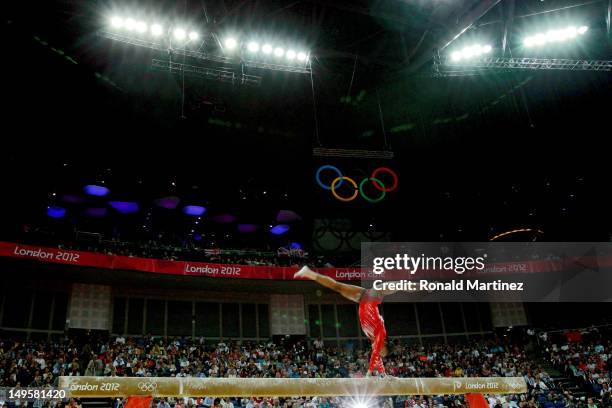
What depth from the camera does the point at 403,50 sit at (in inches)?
639

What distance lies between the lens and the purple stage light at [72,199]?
25.5 metres

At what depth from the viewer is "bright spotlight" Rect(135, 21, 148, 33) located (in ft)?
46.2

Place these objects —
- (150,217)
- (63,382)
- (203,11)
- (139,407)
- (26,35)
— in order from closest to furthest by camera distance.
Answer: (63,382)
(139,407)
(203,11)
(26,35)
(150,217)

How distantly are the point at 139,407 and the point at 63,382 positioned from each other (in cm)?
110

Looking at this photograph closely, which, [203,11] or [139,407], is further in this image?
[203,11]

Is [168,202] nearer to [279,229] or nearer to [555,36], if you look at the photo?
[279,229]

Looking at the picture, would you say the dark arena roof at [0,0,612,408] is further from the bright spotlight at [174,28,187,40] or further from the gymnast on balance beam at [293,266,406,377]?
the gymnast on balance beam at [293,266,406,377]

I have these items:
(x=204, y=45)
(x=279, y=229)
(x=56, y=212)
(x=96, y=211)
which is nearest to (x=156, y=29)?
(x=204, y=45)

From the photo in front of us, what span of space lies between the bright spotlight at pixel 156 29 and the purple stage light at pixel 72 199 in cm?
1460

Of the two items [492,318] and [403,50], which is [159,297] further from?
[492,318]

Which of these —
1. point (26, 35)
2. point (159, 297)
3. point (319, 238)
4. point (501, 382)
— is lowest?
point (501, 382)

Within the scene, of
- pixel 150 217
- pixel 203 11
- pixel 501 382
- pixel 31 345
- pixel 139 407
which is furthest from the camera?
pixel 150 217

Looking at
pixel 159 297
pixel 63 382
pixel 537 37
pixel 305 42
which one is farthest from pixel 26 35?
pixel 537 37

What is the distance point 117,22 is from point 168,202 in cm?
1446
